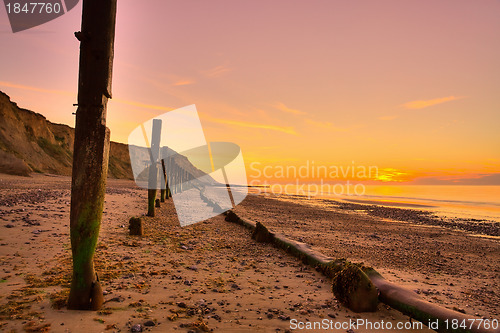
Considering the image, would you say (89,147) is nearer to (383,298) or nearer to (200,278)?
(200,278)

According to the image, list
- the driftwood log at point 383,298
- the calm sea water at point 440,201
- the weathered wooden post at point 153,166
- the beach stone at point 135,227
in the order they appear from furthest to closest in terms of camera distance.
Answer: the calm sea water at point 440,201
the weathered wooden post at point 153,166
the beach stone at point 135,227
the driftwood log at point 383,298

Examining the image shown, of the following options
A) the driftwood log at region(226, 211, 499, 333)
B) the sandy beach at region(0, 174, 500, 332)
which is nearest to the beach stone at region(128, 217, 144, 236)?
the sandy beach at region(0, 174, 500, 332)

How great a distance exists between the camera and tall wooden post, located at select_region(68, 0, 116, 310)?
3.74 m

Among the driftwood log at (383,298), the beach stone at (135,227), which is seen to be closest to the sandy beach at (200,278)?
the driftwood log at (383,298)

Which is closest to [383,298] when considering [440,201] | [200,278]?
[200,278]

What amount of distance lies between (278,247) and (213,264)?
254cm

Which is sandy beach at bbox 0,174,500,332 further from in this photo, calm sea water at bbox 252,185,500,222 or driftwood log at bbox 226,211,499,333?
calm sea water at bbox 252,185,500,222

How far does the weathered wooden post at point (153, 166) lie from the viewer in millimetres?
13445

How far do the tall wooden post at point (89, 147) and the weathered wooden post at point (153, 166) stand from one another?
983cm

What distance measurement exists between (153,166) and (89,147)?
34.4 ft

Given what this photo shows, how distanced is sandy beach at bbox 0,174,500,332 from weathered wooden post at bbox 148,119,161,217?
2.72 metres

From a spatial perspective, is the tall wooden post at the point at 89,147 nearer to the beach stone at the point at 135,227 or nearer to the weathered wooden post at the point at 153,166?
the beach stone at the point at 135,227

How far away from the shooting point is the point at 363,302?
425 cm

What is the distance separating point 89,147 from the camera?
3.73 metres
